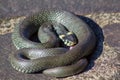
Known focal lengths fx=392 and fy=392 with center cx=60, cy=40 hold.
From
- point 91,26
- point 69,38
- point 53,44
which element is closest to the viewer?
point 53,44

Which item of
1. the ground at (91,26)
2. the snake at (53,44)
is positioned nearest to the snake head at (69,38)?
the snake at (53,44)

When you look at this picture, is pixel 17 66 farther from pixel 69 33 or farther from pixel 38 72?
pixel 69 33

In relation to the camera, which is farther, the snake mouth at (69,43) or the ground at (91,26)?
the snake mouth at (69,43)

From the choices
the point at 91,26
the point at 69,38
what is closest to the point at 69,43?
the point at 69,38

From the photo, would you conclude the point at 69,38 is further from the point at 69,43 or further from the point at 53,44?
the point at 53,44

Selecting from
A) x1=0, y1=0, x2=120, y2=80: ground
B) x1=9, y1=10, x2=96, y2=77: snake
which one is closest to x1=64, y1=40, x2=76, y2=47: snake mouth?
x1=9, y1=10, x2=96, y2=77: snake

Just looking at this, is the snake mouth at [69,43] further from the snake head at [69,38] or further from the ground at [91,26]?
the ground at [91,26]

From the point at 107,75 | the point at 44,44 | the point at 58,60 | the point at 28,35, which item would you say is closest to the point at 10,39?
the point at 28,35
